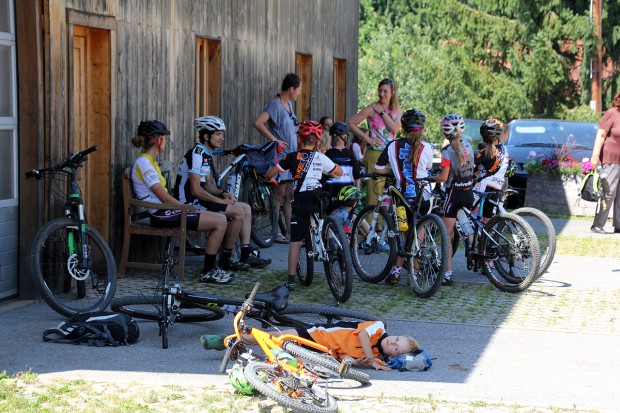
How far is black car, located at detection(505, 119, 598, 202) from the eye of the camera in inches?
862

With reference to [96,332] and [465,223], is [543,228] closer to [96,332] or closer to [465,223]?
[465,223]

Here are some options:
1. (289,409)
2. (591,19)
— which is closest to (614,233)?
(289,409)

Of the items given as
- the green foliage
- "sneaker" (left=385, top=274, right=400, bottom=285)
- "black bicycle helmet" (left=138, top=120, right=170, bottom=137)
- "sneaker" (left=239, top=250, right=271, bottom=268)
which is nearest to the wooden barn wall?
"black bicycle helmet" (left=138, top=120, right=170, bottom=137)

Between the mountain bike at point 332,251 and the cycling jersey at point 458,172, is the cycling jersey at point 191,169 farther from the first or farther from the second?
the cycling jersey at point 458,172

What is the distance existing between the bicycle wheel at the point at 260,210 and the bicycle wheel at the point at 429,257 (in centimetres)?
340

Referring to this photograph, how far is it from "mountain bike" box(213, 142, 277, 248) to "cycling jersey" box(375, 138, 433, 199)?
242cm

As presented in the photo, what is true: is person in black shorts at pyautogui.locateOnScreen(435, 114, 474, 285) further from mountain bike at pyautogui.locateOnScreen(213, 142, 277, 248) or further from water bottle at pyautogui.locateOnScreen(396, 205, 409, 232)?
mountain bike at pyautogui.locateOnScreen(213, 142, 277, 248)

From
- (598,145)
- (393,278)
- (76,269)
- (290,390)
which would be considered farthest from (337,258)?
(598,145)

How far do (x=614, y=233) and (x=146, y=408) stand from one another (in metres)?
12.1

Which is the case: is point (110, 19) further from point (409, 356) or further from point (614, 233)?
point (614, 233)

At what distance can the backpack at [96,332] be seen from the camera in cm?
838

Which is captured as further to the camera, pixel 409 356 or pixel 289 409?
pixel 409 356

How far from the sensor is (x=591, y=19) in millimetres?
41188

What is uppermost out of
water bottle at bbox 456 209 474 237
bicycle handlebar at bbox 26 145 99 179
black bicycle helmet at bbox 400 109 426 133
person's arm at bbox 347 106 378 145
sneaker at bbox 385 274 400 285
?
black bicycle helmet at bbox 400 109 426 133
